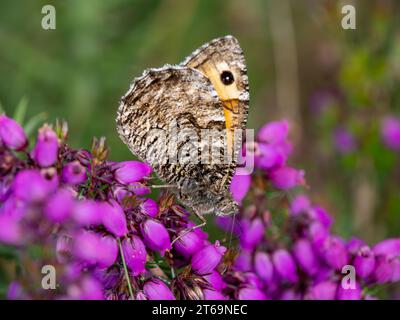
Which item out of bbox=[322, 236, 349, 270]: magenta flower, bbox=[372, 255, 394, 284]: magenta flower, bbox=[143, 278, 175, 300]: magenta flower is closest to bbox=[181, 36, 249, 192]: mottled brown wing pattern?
bbox=[322, 236, 349, 270]: magenta flower

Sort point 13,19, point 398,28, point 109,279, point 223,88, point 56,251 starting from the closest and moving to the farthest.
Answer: point 56,251 < point 109,279 < point 223,88 < point 398,28 < point 13,19

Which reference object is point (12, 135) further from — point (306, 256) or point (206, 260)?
point (306, 256)

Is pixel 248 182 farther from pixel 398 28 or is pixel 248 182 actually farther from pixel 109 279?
pixel 398 28

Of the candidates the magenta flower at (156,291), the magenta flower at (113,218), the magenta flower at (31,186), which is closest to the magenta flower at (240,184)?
the magenta flower at (156,291)

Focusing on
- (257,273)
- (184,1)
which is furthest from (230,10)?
(257,273)

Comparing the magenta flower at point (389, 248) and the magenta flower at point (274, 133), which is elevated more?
the magenta flower at point (274, 133)

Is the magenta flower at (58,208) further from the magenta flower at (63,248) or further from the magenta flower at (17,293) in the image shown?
the magenta flower at (17,293)
